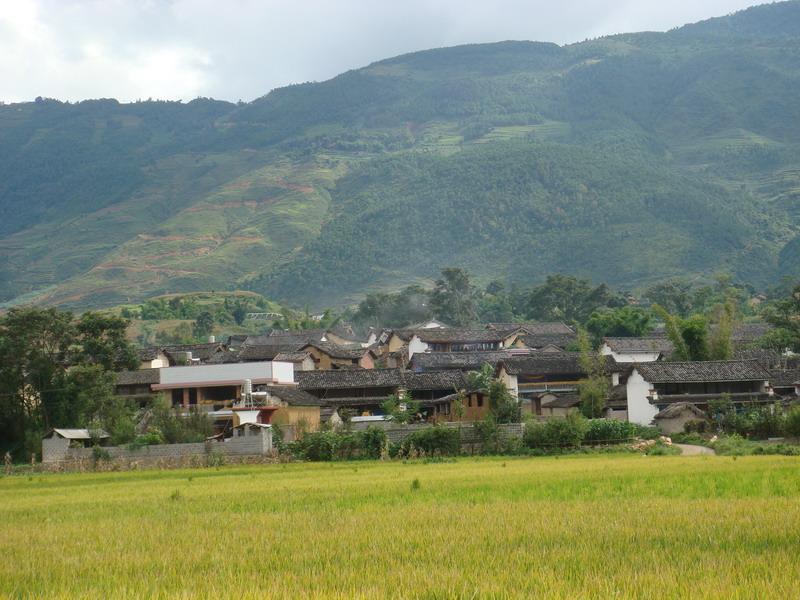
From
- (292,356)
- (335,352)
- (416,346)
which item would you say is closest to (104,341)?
(292,356)

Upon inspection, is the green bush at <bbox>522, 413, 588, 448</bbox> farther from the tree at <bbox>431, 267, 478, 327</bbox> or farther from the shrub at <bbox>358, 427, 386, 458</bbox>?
the tree at <bbox>431, 267, 478, 327</bbox>

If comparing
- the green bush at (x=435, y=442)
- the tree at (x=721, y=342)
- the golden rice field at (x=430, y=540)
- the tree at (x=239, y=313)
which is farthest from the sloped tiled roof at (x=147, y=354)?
the tree at (x=239, y=313)

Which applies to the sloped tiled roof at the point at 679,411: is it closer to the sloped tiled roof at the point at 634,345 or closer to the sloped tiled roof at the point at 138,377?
the sloped tiled roof at the point at 634,345

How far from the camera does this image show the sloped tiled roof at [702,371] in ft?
190

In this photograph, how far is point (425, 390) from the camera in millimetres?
64250

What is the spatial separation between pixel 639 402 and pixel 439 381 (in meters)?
12.4

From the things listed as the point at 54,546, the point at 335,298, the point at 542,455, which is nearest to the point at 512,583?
the point at 54,546

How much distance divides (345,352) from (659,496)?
70.1 metres

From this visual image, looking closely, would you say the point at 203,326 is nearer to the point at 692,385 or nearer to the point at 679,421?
the point at 692,385

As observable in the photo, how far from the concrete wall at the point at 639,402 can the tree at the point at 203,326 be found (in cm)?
7611

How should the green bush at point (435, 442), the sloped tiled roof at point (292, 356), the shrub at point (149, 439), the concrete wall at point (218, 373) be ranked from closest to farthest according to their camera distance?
the green bush at point (435, 442)
the shrub at point (149, 439)
the concrete wall at point (218, 373)
the sloped tiled roof at point (292, 356)

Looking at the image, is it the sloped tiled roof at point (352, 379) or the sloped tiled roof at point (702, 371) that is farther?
the sloped tiled roof at point (352, 379)

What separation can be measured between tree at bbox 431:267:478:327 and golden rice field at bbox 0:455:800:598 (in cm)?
10415

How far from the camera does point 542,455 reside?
147 feet
